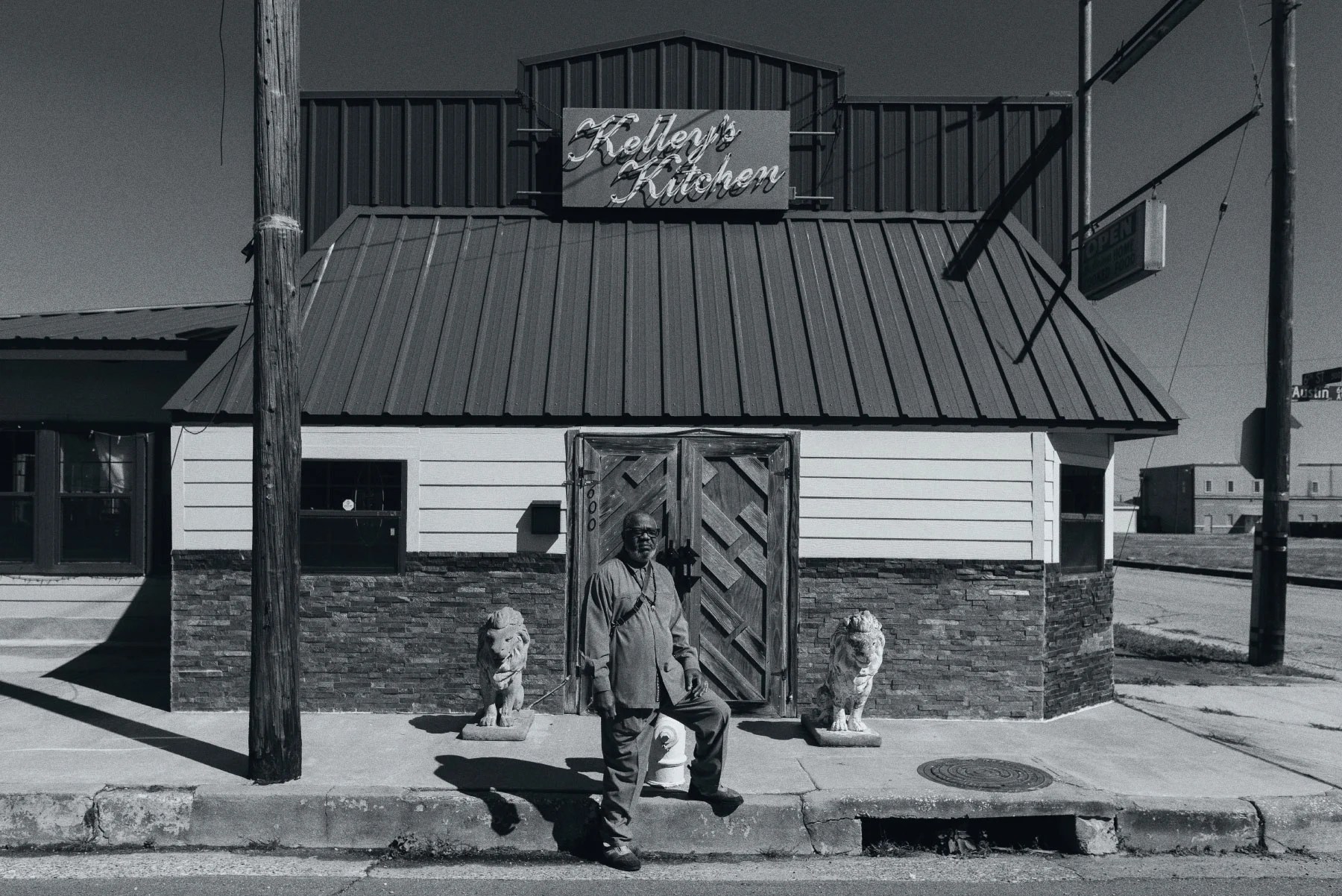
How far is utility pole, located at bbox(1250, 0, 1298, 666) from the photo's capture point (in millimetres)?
11812

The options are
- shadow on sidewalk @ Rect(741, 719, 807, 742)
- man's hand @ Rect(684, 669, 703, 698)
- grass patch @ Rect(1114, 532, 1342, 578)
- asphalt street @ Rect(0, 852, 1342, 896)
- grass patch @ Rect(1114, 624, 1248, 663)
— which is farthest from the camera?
grass patch @ Rect(1114, 532, 1342, 578)

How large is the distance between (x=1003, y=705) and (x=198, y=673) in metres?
6.48

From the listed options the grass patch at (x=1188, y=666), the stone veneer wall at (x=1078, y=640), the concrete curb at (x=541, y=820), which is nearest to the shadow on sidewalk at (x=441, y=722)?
the concrete curb at (x=541, y=820)

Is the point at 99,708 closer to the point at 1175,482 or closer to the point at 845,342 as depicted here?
the point at 845,342

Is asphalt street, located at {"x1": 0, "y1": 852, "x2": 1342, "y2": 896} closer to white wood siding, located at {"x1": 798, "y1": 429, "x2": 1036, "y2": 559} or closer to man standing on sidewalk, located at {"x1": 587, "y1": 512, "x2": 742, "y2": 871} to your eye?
man standing on sidewalk, located at {"x1": 587, "y1": 512, "x2": 742, "y2": 871}

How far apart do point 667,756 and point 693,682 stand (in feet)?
1.99

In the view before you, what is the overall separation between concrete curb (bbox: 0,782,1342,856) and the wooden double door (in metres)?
2.33

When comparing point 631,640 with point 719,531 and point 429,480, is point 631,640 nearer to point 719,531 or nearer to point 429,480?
point 719,531

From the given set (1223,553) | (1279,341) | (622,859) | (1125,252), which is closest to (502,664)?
(622,859)

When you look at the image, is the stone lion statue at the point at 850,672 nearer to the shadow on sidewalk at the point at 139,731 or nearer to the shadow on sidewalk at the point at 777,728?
the shadow on sidewalk at the point at 777,728

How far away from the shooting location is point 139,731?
24.8ft

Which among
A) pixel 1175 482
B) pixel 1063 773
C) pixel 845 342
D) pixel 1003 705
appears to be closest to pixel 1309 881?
pixel 1063 773

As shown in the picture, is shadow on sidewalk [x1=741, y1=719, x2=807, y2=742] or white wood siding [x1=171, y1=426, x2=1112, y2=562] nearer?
shadow on sidewalk [x1=741, y1=719, x2=807, y2=742]

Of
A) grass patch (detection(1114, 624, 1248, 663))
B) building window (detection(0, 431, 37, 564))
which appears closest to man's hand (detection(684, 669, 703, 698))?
building window (detection(0, 431, 37, 564))
